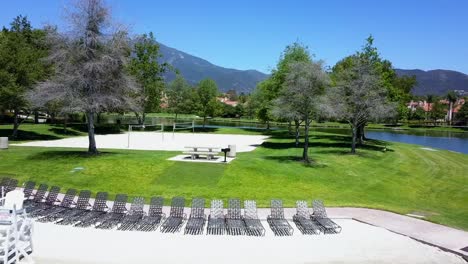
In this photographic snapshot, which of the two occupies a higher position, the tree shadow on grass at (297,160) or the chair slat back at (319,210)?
the tree shadow on grass at (297,160)

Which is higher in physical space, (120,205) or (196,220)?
(120,205)

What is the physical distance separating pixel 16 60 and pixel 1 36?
5822mm

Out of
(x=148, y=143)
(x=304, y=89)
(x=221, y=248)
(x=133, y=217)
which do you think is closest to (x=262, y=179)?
(x=304, y=89)

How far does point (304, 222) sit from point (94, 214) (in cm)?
809

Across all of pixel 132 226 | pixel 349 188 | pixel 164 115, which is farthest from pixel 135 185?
pixel 164 115

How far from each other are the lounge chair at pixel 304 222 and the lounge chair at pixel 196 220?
3.67 metres

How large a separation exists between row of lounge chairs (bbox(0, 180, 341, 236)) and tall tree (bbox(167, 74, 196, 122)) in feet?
177

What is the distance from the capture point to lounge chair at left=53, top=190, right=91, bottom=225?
51.1 ft

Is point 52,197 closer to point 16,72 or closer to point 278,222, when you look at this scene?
point 278,222

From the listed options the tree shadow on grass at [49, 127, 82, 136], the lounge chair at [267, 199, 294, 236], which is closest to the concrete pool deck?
the lounge chair at [267, 199, 294, 236]

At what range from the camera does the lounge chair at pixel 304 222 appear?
1552cm

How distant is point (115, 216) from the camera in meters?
16.0

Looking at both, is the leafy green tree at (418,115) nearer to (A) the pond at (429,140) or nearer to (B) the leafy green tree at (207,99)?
(A) the pond at (429,140)

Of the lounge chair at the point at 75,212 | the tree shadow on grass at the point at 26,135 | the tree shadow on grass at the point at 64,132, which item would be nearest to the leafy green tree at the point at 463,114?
the tree shadow on grass at the point at 64,132
